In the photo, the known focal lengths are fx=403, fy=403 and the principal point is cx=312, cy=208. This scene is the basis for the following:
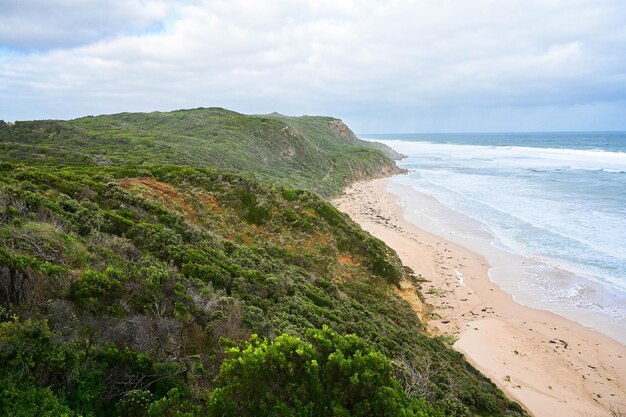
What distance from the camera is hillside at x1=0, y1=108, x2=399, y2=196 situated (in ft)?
103

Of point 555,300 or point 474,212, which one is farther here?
point 474,212

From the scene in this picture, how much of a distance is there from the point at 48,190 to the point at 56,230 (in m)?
5.66

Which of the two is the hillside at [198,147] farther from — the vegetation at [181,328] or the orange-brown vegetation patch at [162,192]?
the vegetation at [181,328]

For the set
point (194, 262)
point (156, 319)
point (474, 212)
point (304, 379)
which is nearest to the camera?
point (304, 379)

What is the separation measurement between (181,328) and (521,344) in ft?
47.4

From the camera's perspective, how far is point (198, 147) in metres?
45.2

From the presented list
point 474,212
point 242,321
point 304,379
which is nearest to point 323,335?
point 304,379

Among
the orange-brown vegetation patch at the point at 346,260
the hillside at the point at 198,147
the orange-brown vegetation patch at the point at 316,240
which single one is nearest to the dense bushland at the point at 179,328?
the orange-brown vegetation patch at the point at 346,260

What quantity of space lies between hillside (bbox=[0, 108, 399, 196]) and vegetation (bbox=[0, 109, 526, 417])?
1552cm

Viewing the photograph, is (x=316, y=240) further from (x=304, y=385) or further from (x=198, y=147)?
(x=198, y=147)

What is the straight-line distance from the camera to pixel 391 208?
4181 cm

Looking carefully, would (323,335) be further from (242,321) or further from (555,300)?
(555,300)

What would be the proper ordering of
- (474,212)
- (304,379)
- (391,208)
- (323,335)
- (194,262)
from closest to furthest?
(304,379), (323,335), (194,262), (474,212), (391,208)

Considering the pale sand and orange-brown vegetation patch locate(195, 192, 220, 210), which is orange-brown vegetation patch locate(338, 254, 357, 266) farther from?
orange-brown vegetation patch locate(195, 192, 220, 210)
